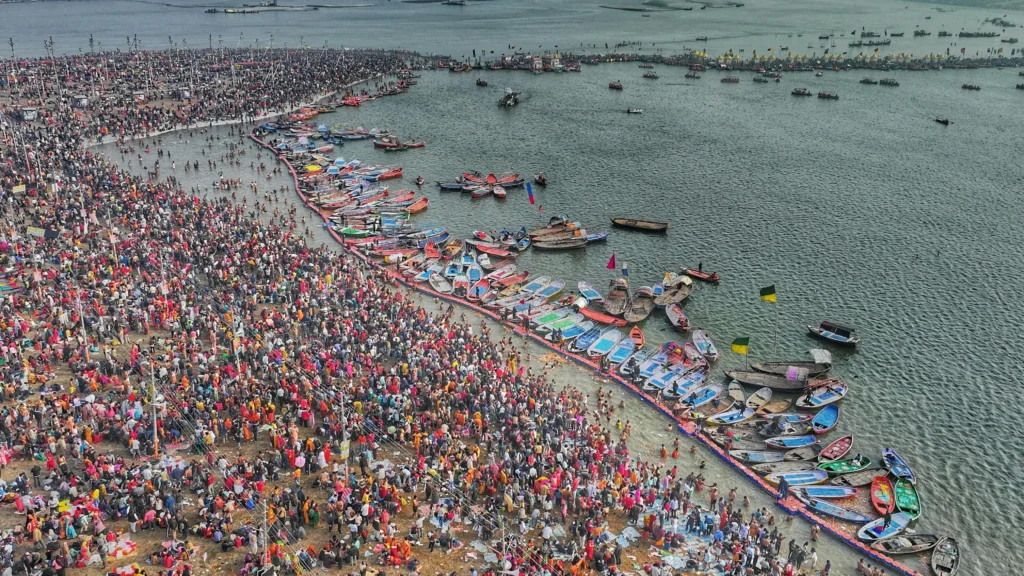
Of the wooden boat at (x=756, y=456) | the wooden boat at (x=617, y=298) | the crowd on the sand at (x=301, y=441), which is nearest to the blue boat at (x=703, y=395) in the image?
the wooden boat at (x=756, y=456)

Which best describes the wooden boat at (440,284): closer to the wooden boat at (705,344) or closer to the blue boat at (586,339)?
the blue boat at (586,339)

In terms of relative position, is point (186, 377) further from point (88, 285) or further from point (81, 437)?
point (88, 285)

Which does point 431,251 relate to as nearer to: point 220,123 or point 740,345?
point 740,345

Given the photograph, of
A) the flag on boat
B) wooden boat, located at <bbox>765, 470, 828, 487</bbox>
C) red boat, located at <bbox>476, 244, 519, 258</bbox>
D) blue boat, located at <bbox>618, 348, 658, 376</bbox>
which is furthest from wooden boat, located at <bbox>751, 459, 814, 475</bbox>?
red boat, located at <bbox>476, 244, 519, 258</bbox>

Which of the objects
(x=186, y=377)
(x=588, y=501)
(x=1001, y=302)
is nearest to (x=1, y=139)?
(x=186, y=377)

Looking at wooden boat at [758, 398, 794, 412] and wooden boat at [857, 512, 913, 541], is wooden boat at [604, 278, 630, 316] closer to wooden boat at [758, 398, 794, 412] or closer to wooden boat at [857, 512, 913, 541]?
wooden boat at [758, 398, 794, 412]

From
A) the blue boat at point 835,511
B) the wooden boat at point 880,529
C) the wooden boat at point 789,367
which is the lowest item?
the wooden boat at point 880,529
